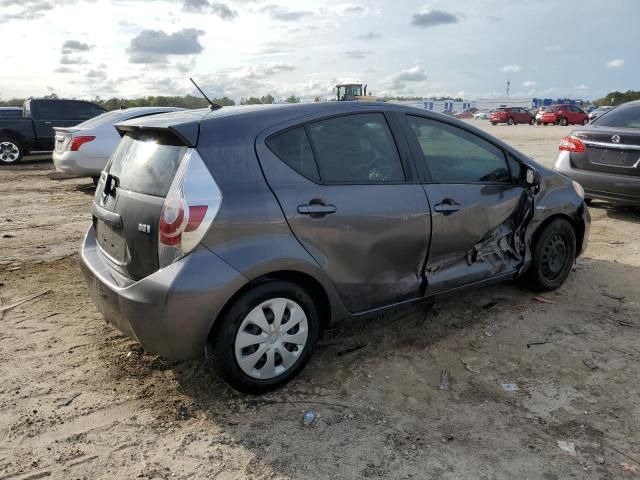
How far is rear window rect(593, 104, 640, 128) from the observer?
23.0ft

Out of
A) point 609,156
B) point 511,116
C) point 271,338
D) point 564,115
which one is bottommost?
point 271,338

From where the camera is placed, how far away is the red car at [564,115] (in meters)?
39.0

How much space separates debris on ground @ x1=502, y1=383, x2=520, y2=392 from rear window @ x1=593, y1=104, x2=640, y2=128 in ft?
17.2

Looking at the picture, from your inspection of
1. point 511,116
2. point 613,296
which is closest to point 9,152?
point 613,296

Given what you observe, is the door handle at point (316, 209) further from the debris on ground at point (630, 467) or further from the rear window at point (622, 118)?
the rear window at point (622, 118)

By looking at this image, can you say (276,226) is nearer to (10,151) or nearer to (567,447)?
(567,447)

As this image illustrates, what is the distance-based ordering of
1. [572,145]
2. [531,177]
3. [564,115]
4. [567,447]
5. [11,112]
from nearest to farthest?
[567,447], [531,177], [572,145], [11,112], [564,115]

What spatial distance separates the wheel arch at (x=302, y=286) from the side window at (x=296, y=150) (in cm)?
60

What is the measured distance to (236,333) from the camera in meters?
2.91

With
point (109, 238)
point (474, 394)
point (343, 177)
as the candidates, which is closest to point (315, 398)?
point (474, 394)

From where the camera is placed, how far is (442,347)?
3748 mm

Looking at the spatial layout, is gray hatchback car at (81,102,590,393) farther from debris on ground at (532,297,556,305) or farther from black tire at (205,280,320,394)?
debris on ground at (532,297,556,305)

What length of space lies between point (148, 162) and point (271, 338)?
1255mm

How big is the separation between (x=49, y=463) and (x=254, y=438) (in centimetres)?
100
